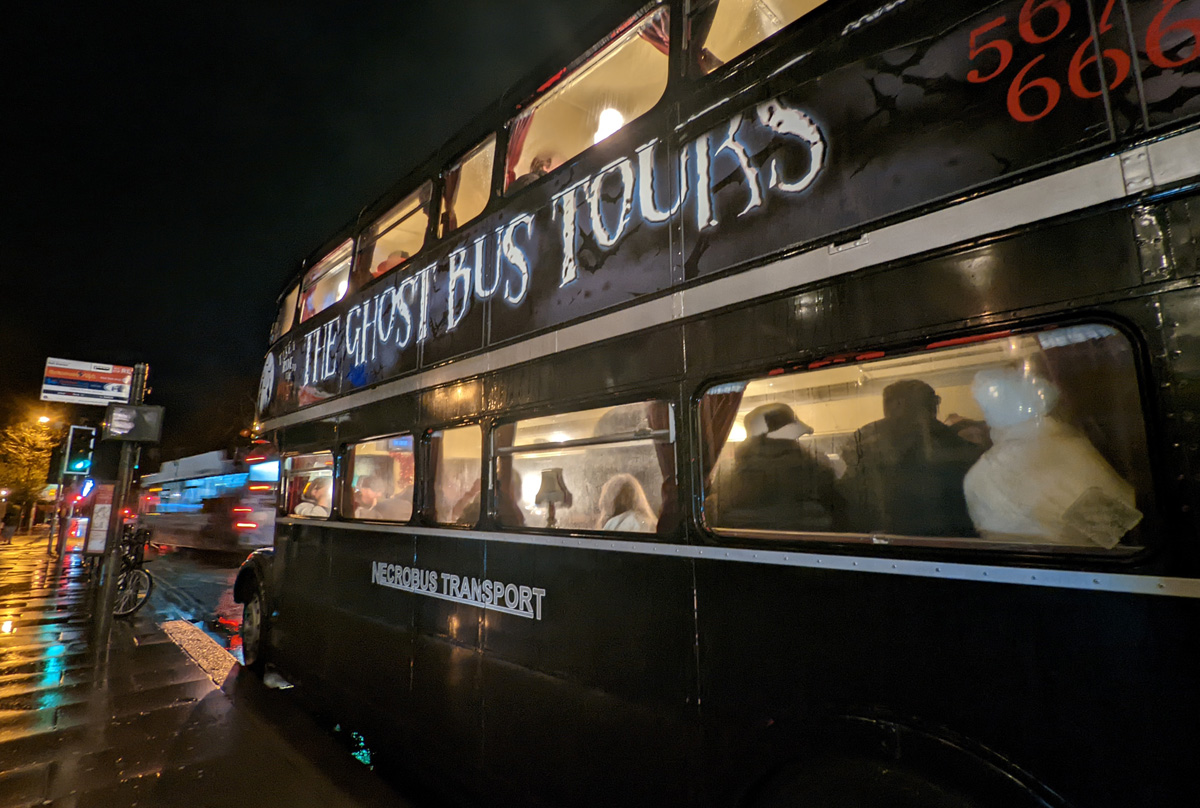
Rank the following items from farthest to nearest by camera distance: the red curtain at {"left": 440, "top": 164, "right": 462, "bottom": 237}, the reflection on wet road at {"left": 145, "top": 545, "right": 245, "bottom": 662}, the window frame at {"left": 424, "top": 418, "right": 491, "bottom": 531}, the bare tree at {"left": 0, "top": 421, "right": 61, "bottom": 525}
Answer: the bare tree at {"left": 0, "top": 421, "right": 61, "bottom": 525} → the reflection on wet road at {"left": 145, "top": 545, "right": 245, "bottom": 662} → the red curtain at {"left": 440, "top": 164, "right": 462, "bottom": 237} → the window frame at {"left": 424, "top": 418, "right": 491, "bottom": 531}

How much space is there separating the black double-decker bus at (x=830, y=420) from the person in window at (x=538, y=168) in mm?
37

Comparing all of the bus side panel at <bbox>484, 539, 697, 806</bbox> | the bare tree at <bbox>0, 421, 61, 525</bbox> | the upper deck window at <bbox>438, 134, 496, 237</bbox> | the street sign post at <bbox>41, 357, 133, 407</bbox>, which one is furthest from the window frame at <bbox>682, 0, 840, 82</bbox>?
the bare tree at <bbox>0, 421, 61, 525</bbox>

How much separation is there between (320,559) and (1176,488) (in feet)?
18.5

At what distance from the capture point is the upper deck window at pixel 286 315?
6.44 m

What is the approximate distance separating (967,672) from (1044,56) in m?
1.78

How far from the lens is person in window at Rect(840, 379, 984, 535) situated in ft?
5.69

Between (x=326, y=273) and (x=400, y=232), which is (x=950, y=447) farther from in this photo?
(x=326, y=273)

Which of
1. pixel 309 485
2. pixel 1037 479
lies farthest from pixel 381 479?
pixel 1037 479

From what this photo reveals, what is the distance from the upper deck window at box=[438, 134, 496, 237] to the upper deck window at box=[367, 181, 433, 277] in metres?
0.26

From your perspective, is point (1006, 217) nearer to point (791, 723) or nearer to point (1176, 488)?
point (1176, 488)

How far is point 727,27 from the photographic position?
8.46 ft

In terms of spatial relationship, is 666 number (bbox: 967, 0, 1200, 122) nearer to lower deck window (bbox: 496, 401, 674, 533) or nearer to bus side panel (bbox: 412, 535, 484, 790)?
lower deck window (bbox: 496, 401, 674, 533)

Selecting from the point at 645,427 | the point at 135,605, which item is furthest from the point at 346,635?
the point at 135,605

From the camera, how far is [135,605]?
364 inches
